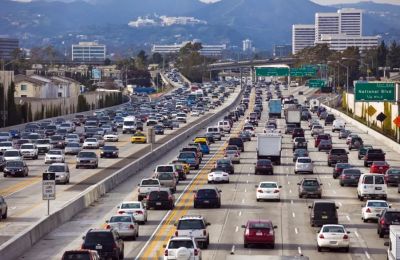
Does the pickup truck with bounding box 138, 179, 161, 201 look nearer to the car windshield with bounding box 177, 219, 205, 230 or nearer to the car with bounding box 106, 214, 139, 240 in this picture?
the car with bounding box 106, 214, 139, 240

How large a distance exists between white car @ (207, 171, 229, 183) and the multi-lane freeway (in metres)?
0.50

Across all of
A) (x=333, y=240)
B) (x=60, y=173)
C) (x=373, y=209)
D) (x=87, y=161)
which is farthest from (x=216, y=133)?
(x=333, y=240)

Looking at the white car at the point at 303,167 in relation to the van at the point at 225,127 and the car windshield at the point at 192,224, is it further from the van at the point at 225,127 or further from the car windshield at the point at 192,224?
the van at the point at 225,127

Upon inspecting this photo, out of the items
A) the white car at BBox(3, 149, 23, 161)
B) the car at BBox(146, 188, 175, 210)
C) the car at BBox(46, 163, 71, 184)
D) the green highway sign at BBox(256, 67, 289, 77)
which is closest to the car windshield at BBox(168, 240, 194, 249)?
the car at BBox(146, 188, 175, 210)

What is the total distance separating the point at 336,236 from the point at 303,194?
1895 centimetres

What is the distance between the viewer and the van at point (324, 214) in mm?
43312

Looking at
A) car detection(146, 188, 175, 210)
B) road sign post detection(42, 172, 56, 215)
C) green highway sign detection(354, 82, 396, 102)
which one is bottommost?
car detection(146, 188, 175, 210)

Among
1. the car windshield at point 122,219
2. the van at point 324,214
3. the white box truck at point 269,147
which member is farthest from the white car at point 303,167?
the car windshield at point 122,219

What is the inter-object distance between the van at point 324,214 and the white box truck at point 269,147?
33952 millimetres

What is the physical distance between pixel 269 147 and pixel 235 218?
3160 cm

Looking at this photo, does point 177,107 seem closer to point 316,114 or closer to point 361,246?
point 316,114

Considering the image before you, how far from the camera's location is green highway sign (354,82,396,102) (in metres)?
108

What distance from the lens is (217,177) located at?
63781 mm

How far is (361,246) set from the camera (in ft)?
126
